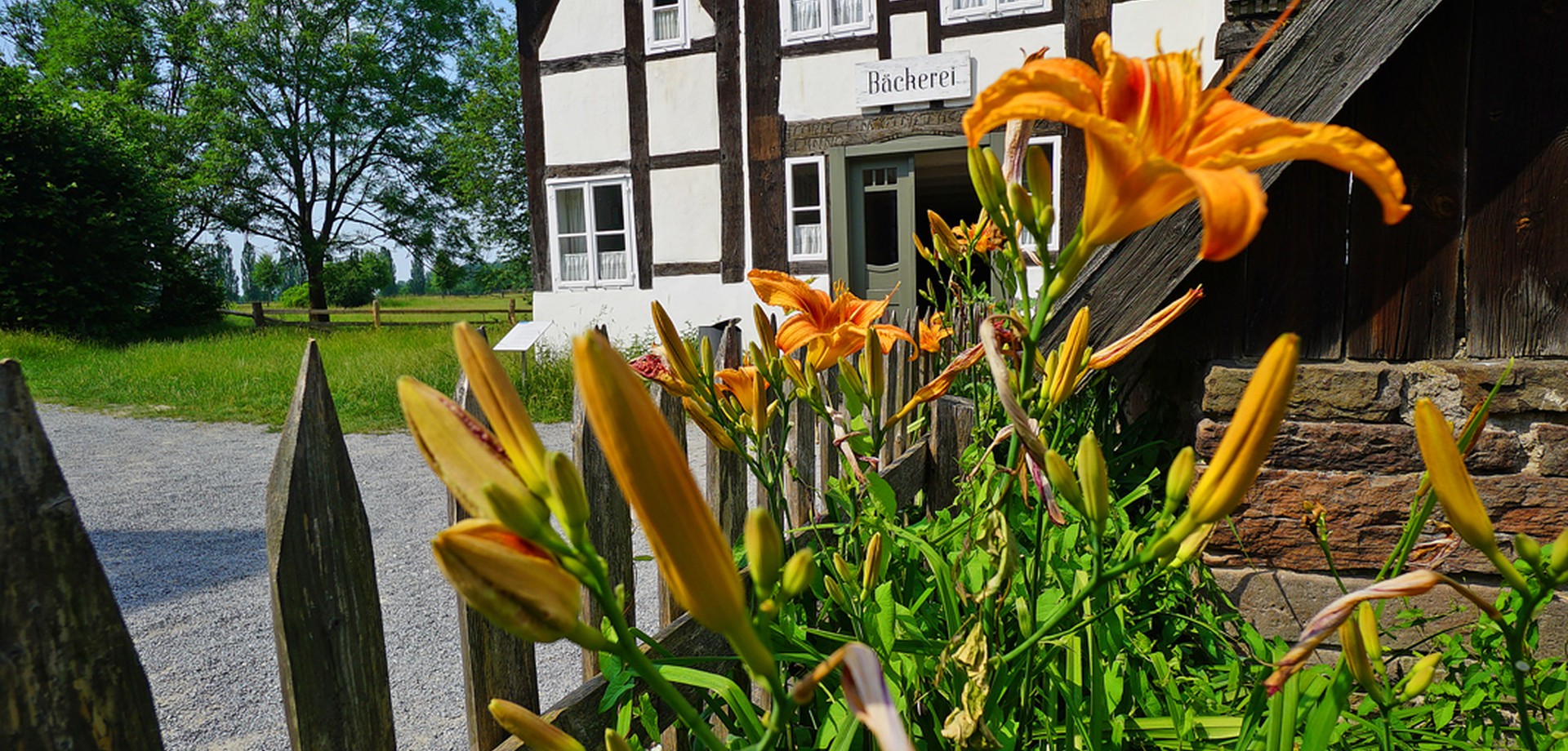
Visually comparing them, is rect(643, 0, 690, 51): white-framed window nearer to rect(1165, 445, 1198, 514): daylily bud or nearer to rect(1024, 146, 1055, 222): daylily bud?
rect(1024, 146, 1055, 222): daylily bud

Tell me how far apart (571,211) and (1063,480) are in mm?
9943

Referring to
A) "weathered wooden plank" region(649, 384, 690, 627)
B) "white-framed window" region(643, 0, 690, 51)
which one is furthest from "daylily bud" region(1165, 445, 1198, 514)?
"white-framed window" region(643, 0, 690, 51)

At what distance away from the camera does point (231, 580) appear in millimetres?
3486

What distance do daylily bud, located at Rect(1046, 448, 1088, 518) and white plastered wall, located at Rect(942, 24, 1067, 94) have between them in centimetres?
758

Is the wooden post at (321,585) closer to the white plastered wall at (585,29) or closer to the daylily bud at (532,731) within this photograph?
the daylily bud at (532,731)

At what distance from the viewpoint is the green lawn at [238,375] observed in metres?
7.16

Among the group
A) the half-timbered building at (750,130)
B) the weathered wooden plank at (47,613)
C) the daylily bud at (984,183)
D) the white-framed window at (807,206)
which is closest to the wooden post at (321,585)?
the weathered wooden plank at (47,613)

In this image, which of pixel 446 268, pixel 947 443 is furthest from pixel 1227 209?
pixel 446 268

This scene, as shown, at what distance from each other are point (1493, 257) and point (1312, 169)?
34cm

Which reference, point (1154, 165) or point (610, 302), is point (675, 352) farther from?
point (610, 302)

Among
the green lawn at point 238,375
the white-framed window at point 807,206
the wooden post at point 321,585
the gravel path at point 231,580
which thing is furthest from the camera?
the white-framed window at point 807,206

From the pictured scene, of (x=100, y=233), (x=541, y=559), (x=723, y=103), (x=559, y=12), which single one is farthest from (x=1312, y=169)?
(x=100, y=233)

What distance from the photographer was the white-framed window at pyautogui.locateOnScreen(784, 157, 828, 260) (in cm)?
842

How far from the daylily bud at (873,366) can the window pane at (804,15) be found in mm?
8096
